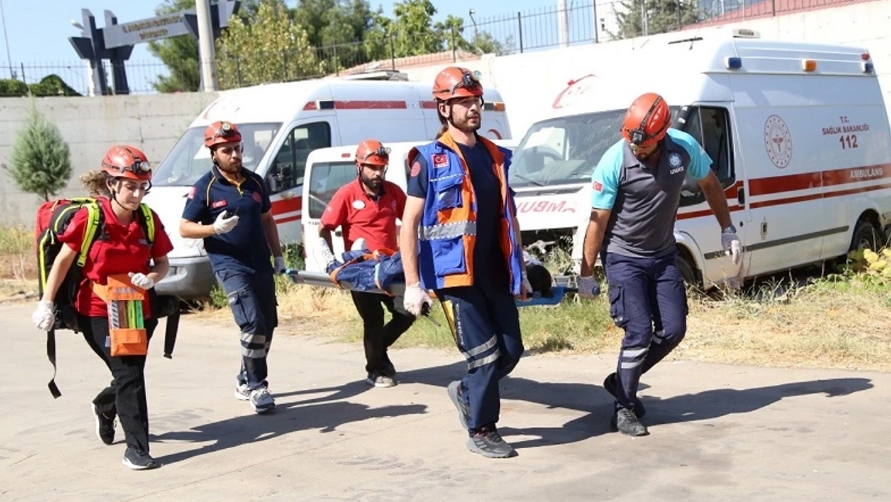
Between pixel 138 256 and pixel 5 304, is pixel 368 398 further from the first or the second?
pixel 5 304

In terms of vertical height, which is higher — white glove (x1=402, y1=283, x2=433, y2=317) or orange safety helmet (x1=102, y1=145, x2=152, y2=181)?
orange safety helmet (x1=102, y1=145, x2=152, y2=181)

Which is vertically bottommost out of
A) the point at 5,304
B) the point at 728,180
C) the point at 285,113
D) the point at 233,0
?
the point at 5,304

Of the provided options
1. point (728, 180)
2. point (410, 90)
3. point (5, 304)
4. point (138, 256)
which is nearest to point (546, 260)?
point (728, 180)

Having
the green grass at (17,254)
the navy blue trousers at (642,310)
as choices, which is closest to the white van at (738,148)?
the navy blue trousers at (642,310)

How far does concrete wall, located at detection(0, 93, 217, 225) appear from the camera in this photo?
23594 millimetres

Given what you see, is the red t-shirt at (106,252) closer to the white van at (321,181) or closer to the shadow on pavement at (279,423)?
the shadow on pavement at (279,423)

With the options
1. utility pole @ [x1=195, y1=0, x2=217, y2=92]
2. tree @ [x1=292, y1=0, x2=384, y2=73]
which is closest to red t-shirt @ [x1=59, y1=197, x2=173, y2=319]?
utility pole @ [x1=195, y1=0, x2=217, y2=92]

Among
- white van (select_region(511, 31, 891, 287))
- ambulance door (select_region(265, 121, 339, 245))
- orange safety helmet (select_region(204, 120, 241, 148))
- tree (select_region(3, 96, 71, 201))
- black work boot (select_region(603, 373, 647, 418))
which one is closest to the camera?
black work boot (select_region(603, 373, 647, 418))

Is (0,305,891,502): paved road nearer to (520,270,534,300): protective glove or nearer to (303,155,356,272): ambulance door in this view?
(520,270,534,300): protective glove

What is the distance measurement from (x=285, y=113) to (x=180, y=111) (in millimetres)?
A: 12029

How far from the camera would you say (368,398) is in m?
8.01

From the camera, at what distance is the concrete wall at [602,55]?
1636 centimetres

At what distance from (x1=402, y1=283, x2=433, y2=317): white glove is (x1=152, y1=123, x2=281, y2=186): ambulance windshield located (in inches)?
311

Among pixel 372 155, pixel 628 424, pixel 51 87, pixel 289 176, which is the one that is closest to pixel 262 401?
pixel 372 155
